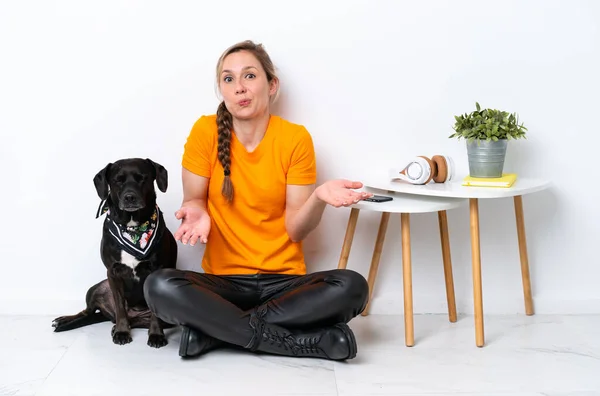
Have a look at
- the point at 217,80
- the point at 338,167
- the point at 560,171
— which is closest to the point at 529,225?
the point at 560,171

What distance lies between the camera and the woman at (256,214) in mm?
2000

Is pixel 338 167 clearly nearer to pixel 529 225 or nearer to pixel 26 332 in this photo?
pixel 529 225

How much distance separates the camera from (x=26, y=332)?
2264 millimetres

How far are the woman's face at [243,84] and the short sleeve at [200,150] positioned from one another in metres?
0.11

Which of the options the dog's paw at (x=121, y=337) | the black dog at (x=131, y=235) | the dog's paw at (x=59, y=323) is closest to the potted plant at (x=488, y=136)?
the black dog at (x=131, y=235)

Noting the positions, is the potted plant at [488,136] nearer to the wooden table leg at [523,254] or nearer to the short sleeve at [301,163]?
the wooden table leg at [523,254]

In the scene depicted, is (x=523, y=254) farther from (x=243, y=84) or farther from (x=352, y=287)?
(x=243, y=84)

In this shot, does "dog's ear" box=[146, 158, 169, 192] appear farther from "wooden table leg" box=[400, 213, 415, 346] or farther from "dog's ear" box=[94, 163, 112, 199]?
"wooden table leg" box=[400, 213, 415, 346]

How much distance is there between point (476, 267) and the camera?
6.89 feet

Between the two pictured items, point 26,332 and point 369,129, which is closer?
point 26,332

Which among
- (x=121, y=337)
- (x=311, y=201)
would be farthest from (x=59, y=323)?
(x=311, y=201)

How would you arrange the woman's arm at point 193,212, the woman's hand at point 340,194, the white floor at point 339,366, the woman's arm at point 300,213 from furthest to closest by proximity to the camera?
the woman's arm at point 300,213
the woman's arm at point 193,212
the woman's hand at point 340,194
the white floor at point 339,366

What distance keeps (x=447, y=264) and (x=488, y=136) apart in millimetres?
457

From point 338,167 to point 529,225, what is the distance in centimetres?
70
